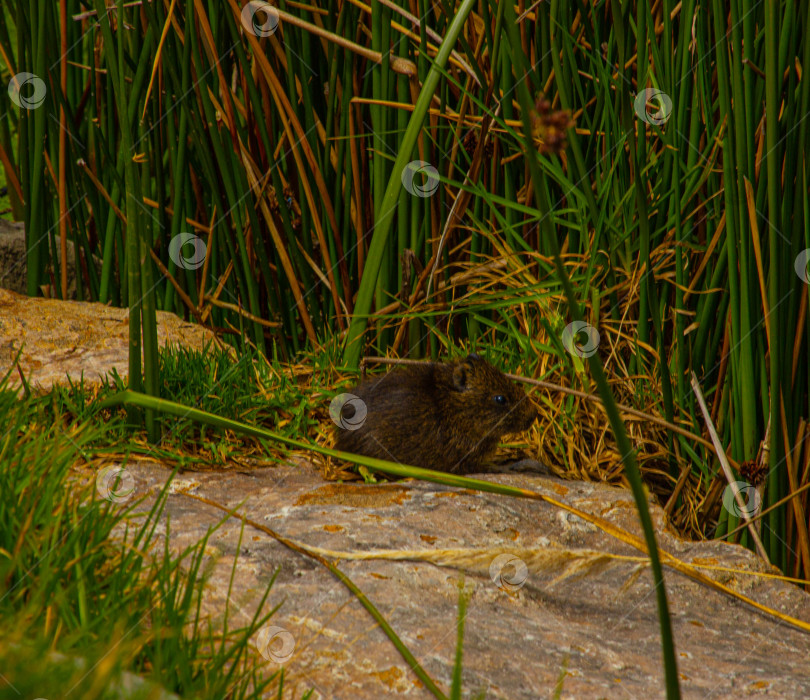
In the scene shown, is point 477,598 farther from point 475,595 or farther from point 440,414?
point 440,414

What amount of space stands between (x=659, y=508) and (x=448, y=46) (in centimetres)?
143

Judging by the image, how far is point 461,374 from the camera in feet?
8.60

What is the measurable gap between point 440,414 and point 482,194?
712mm

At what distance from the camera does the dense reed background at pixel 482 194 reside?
2.26 metres

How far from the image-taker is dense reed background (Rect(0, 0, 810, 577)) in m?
2.26

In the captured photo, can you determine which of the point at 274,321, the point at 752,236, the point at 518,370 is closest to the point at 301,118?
the point at 274,321

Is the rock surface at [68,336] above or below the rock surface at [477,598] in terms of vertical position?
above

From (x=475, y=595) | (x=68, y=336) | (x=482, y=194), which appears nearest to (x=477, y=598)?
(x=475, y=595)

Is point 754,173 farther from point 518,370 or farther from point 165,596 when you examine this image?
point 165,596

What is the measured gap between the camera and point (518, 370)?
9.54 feet

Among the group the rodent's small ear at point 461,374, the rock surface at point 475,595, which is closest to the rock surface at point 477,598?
the rock surface at point 475,595

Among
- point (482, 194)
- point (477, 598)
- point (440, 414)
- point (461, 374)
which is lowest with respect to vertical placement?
point (477, 598)

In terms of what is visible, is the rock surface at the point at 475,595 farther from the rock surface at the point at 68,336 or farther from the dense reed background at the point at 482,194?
the dense reed background at the point at 482,194

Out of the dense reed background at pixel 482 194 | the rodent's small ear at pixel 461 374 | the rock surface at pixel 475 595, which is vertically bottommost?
the rock surface at pixel 475 595
